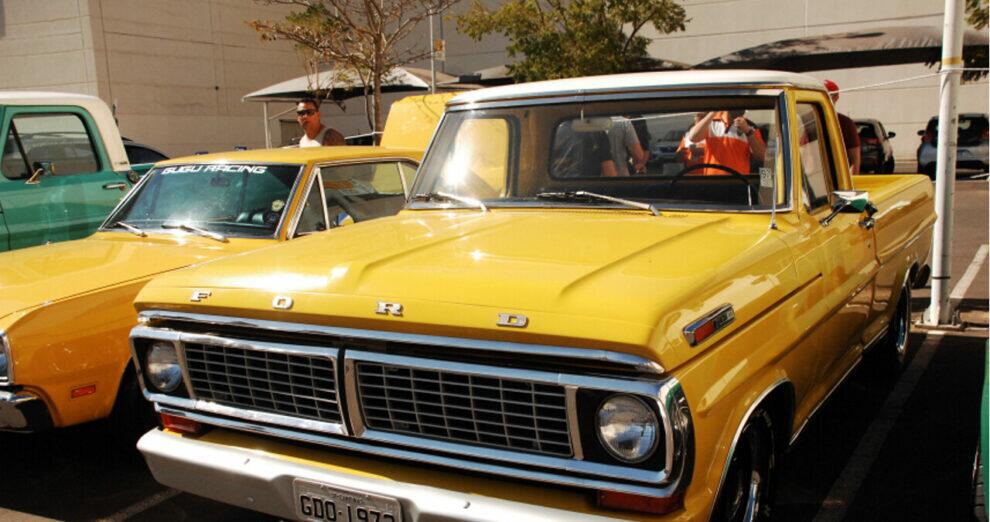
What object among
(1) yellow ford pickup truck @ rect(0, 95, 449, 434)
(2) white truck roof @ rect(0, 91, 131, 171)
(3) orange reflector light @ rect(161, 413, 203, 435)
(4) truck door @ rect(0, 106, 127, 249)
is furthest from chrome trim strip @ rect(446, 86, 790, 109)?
(2) white truck roof @ rect(0, 91, 131, 171)

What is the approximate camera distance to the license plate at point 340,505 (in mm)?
2594

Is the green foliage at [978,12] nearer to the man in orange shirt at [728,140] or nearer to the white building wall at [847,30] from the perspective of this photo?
the white building wall at [847,30]

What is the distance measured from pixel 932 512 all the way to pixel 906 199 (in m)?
2.21

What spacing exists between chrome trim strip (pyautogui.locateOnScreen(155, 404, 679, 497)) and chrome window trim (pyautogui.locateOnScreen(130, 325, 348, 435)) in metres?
0.03

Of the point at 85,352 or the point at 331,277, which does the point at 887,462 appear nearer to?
the point at 331,277

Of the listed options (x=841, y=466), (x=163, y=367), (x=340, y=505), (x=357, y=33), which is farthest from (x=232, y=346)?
(x=357, y=33)

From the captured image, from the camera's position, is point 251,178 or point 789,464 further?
point 251,178

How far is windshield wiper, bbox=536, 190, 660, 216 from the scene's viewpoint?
3.71 metres

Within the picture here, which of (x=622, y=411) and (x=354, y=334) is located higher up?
(x=354, y=334)

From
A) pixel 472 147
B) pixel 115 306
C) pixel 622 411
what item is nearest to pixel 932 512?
pixel 622 411

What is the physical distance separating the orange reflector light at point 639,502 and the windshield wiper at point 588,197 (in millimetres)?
1517

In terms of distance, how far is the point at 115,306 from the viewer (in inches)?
165

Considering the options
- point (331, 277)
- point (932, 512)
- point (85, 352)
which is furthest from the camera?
point (85, 352)

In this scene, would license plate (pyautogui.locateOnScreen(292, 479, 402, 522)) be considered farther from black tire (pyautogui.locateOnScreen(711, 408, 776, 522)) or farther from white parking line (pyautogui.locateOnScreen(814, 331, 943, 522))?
white parking line (pyautogui.locateOnScreen(814, 331, 943, 522))
